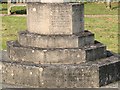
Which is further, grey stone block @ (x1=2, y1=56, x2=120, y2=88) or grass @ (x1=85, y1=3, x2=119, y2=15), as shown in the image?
grass @ (x1=85, y1=3, x2=119, y2=15)

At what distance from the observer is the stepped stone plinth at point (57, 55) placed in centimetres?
805

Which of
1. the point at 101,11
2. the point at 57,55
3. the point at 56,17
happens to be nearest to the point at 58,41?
the point at 57,55

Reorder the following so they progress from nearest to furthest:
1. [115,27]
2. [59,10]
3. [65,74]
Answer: [65,74], [59,10], [115,27]

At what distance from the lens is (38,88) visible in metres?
8.02

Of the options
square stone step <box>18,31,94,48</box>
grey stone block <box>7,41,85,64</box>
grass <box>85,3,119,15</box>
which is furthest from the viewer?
grass <box>85,3,119,15</box>

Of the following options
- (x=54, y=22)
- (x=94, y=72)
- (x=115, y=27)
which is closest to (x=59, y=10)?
(x=54, y=22)

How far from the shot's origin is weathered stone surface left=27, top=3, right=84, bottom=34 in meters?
8.58

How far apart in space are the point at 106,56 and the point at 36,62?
5.44 ft

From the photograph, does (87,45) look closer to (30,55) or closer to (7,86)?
(30,55)

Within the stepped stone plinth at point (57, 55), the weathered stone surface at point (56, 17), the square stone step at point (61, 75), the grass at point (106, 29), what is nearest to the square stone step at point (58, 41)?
the stepped stone plinth at point (57, 55)

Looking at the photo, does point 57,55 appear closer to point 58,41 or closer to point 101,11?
point 58,41

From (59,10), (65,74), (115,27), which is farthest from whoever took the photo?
(115,27)

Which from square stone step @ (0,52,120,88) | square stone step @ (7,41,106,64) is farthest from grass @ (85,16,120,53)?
square stone step @ (0,52,120,88)

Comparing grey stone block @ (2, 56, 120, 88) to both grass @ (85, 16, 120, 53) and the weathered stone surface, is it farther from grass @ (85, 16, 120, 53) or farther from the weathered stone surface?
grass @ (85, 16, 120, 53)
